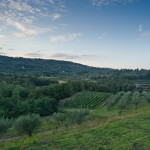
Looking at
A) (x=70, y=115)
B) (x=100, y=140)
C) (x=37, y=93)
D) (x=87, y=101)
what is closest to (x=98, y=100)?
(x=87, y=101)

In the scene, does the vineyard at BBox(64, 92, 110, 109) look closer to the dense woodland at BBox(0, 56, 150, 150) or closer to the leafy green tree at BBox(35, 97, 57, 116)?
the dense woodland at BBox(0, 56, 150, 150)

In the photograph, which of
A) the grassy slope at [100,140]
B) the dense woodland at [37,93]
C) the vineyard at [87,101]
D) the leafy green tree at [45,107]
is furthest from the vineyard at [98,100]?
the grassy slope at [100,140]

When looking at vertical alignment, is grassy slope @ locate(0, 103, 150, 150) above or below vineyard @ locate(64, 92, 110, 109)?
above

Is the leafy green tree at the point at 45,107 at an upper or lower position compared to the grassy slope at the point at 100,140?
lower

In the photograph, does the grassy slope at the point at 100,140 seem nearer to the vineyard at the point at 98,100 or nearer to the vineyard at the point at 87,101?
the vineyard at the point at 98,100

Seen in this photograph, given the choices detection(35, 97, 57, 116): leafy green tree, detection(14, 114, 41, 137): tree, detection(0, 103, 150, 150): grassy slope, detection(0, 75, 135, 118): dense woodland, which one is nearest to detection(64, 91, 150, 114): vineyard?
detection(0, 75, 135, 118): dense woodland

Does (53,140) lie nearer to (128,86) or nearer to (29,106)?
(29,106)

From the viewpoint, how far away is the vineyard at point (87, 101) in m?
108

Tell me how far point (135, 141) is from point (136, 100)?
6141 centimetres

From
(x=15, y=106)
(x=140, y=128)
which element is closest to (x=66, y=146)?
(x=140, y=128)

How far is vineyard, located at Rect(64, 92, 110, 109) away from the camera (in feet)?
355

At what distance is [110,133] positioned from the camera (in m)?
37.4

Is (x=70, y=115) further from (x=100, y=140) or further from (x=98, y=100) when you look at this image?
(x=98, y=100)

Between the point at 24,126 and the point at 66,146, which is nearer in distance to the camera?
the point at 66,146
